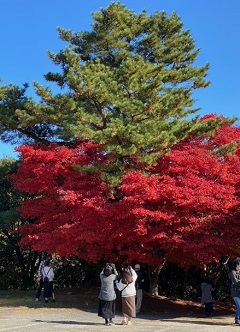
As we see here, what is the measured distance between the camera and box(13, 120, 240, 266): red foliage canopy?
48.8ft

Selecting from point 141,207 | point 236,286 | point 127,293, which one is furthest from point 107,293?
point 141,207

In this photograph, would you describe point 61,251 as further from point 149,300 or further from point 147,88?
point 147,88

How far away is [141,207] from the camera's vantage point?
14953mm

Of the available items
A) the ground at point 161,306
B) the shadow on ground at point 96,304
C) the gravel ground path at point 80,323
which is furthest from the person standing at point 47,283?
the gravel ground path at point 80,323

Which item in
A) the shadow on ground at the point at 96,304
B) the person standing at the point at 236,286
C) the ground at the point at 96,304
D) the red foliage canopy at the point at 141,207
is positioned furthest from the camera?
the ground at the point at 96,304

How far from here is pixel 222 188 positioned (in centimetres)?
1525

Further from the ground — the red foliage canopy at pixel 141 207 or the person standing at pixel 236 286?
the red foliage canopy at pixel 141 207

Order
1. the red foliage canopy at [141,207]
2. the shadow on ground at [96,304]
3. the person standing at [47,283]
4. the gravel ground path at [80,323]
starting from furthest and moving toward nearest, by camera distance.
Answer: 1. the person standing at [47,283]
2. the shadow on ground at [96,304]
3. the red foliage canopy at [141,207]
4. the gravel ground path at [80,323]

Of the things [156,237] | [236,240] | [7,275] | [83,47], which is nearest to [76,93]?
[83,47]

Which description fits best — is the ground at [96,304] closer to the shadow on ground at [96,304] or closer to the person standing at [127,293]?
the shadow on ground at [96,304]

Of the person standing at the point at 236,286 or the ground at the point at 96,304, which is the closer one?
the person standing at the point at 236,286

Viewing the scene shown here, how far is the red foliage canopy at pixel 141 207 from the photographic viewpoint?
14883 mm

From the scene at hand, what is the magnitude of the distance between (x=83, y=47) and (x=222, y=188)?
9.46 m

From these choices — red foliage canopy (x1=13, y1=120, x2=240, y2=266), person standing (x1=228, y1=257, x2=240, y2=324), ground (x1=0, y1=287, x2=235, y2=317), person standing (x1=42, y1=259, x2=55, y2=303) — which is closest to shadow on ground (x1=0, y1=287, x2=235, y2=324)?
ground (x1=0, y1=287, x2=235, y2=317)
